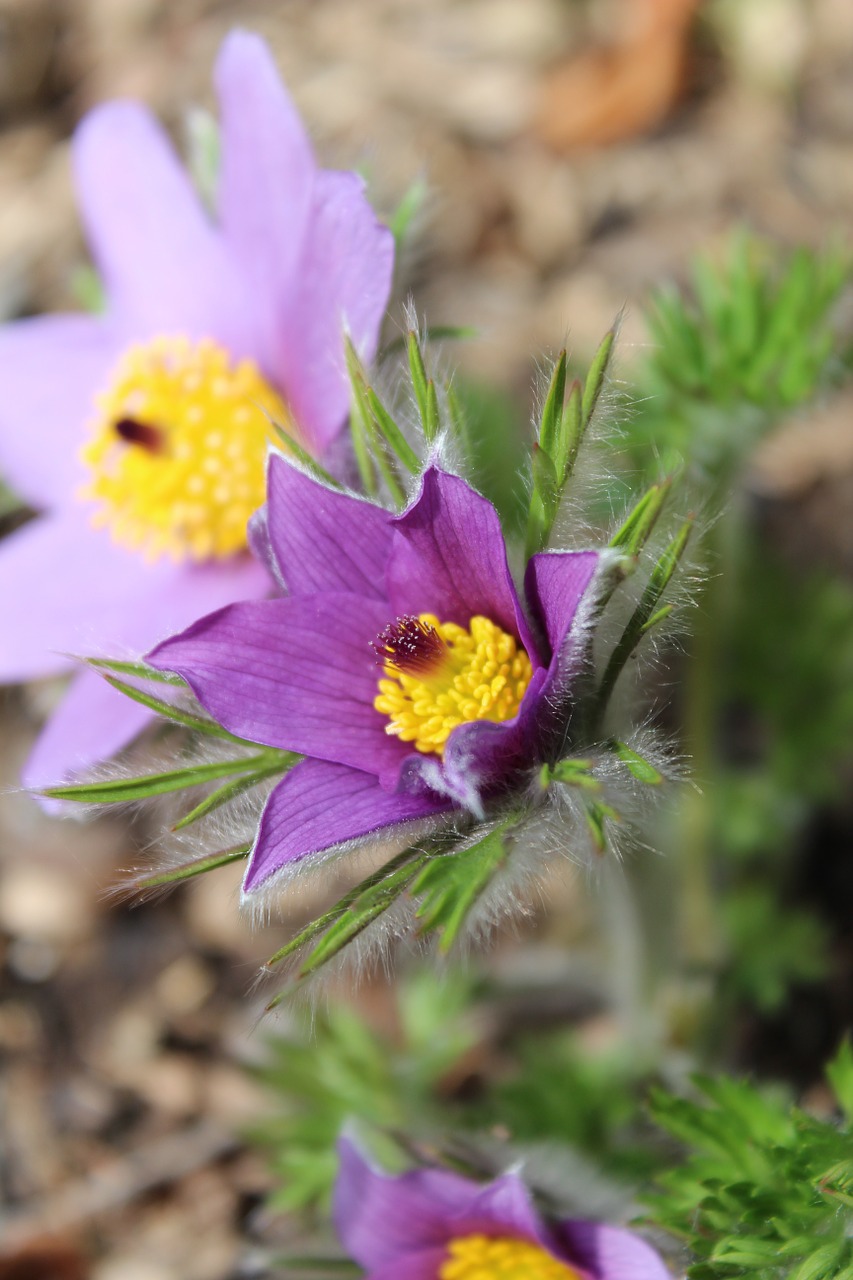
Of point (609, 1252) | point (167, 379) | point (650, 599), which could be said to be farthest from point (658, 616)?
point (167, 379)

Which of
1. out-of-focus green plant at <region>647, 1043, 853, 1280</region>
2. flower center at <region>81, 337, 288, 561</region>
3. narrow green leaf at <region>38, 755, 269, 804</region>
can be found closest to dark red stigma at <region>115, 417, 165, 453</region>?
flower center at <region>81, 337, 288, 561</region>

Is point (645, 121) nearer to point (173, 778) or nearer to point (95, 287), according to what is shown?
point (95, 287)

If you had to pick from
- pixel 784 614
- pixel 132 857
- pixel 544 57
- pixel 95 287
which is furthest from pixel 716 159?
pixel 132 857

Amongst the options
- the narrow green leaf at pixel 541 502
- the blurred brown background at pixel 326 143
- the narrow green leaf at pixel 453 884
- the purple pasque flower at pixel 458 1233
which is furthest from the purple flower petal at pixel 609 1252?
the blurred brown background at pixel 326 143

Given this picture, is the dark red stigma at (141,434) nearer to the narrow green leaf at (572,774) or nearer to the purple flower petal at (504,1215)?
the narrow green leaf at (572,774)

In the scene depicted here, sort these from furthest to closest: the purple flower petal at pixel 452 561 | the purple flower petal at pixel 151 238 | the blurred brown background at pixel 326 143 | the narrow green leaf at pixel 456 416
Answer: the blurred brown background at pixel 326 143, the purple flower petal at pixel 151 238, the narrow green leaf at pixel 456 416, the purple flower petal at pixel 452 561

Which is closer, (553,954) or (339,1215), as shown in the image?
(339,1215)

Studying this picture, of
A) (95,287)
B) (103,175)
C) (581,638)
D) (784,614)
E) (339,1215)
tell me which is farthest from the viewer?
(784,614)

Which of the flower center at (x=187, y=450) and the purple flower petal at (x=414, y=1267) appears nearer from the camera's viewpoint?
the purple flower petal at (x=414, y=1267)
